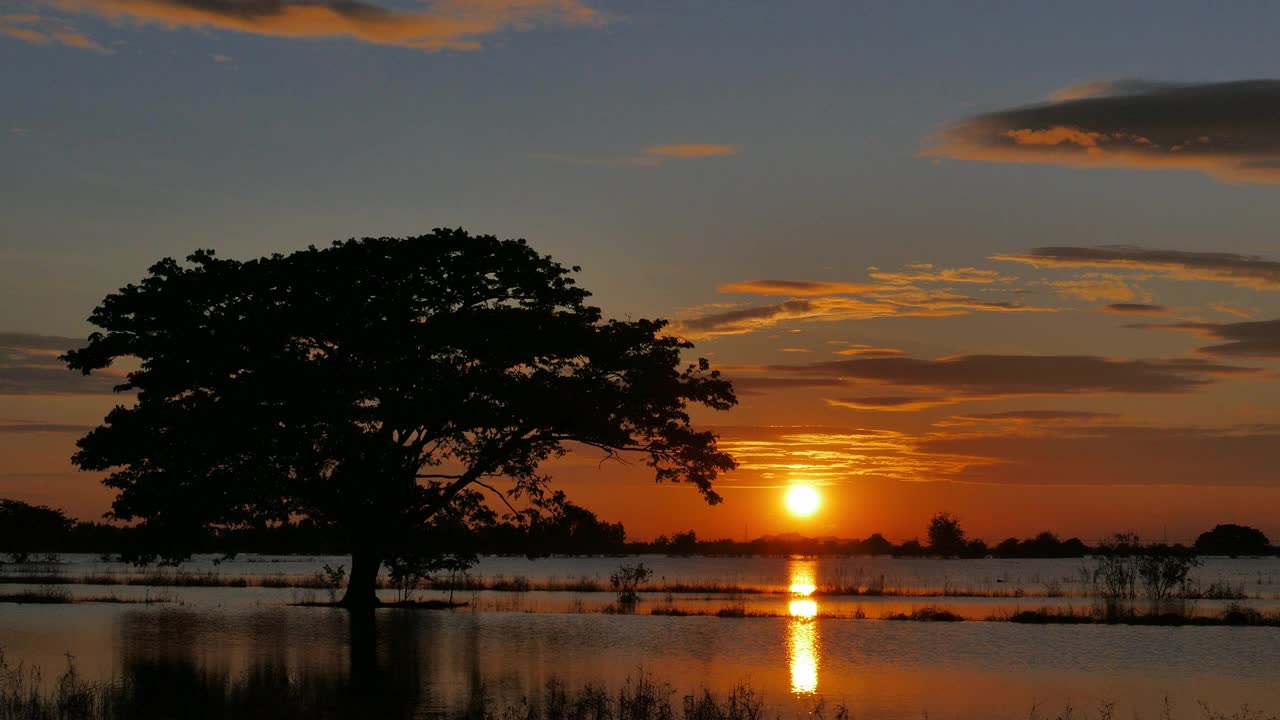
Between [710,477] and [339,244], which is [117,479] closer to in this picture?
[339,244]

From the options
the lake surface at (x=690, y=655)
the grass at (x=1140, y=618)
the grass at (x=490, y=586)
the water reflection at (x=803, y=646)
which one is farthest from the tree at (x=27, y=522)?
the grass at (x=1140, y=618)

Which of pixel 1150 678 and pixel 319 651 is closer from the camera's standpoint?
pixel 1150 678

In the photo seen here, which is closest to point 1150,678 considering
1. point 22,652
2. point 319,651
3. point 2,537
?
point 319,651

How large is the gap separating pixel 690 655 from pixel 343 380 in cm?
1828

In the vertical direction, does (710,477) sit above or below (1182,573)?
above

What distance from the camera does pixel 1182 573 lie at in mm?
66938

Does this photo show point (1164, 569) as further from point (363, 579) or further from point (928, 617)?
point (363, 579)

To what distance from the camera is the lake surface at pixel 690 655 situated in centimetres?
2819

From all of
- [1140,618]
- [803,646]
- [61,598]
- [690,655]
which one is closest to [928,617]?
[1140,618]

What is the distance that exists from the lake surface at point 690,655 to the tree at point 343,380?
479 centimetres

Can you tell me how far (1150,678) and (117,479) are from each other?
37.7 metres

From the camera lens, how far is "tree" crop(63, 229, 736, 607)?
4744 cm

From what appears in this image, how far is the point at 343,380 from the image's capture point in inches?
1865

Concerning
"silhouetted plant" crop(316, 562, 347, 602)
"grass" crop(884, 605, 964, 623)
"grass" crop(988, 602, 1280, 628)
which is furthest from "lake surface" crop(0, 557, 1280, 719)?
"silhouetted plant" crop(316, 562, 347, 602)
